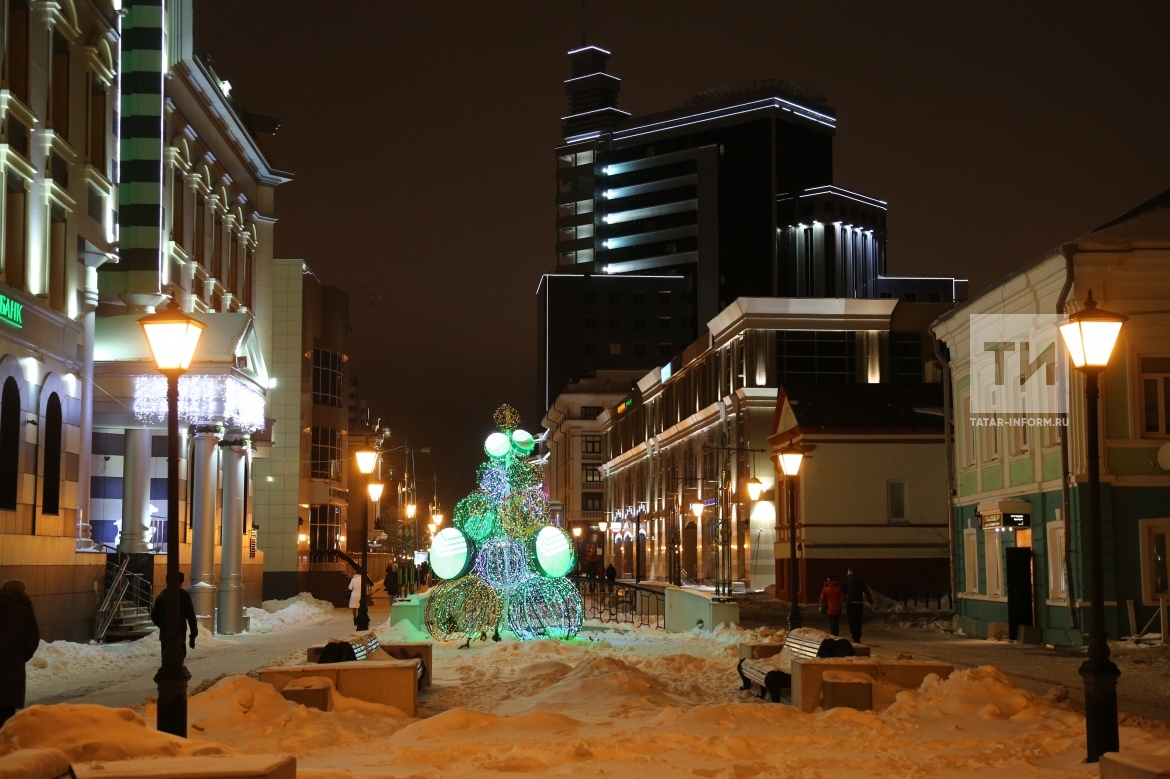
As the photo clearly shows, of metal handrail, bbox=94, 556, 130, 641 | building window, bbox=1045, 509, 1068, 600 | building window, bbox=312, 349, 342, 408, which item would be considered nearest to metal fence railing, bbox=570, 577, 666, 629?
building window, bbox=1045, 509, 1068, 600

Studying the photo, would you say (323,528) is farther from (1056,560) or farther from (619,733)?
(619,733)

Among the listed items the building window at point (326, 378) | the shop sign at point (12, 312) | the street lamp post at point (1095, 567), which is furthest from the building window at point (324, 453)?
the street lamp post at point (1095, 567)

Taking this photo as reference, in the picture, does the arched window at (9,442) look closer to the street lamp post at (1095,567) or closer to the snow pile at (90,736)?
the snow pile at (90,736)

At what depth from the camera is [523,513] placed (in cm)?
2669

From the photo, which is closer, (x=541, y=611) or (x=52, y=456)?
(x=52, y=456)

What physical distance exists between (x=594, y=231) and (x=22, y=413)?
132338mm

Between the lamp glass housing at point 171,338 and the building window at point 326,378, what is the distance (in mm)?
49964

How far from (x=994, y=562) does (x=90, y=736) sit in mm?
24098

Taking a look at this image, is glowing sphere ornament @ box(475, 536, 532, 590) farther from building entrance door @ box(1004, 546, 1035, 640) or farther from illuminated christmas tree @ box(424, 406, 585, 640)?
building entrance door @ box(1004, 546, 1035, 640)

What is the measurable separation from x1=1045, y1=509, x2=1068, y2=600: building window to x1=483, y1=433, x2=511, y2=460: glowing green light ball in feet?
35.7

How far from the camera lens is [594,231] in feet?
505

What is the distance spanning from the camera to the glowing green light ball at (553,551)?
25734 mm

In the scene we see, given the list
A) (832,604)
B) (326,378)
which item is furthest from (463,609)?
(326,378)

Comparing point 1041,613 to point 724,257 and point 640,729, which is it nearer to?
point 640,729
